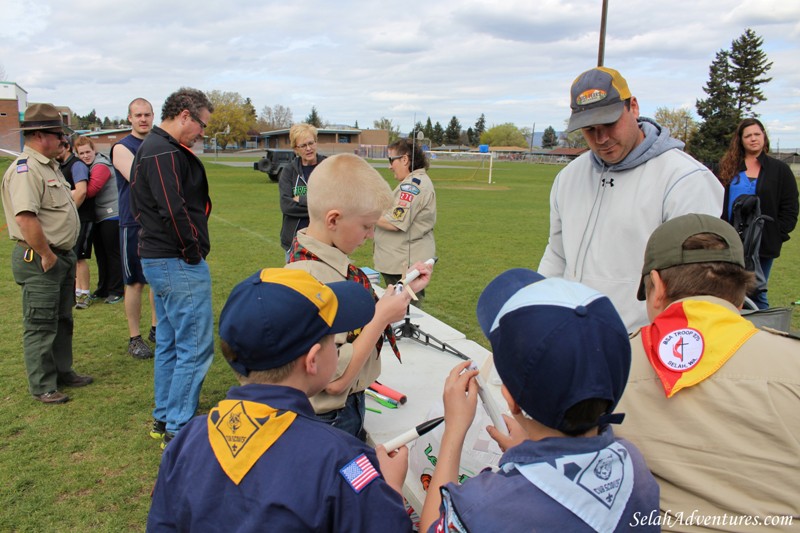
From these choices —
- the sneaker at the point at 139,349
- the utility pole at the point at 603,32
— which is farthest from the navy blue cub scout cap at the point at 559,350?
the utility pole at the point at 603,32

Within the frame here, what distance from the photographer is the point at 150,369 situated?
503 centimetres

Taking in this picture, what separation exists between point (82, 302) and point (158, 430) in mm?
3909

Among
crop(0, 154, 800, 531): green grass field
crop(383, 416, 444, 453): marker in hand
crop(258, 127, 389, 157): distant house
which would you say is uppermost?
crop(258, 127, 389, 157): distant house

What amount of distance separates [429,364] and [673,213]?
2.17 meters

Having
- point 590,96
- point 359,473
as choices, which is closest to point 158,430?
point 359,473

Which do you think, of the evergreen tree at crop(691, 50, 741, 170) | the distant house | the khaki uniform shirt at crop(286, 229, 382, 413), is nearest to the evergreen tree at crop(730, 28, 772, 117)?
the evergreen tree at crop(691, 50, 741, 170)

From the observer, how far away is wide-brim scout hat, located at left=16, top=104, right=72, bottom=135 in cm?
407

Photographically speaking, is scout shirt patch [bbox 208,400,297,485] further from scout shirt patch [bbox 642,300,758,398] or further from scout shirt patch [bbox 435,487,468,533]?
scout shirt patch [bbox 642,300,758,398]

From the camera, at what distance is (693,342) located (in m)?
1.40

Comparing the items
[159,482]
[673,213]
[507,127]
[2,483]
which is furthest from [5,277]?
[507,127]

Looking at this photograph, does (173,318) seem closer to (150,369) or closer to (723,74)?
(150,369)

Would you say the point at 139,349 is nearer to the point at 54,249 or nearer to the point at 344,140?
the point at 54,249

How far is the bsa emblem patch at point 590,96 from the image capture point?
233 centimetres

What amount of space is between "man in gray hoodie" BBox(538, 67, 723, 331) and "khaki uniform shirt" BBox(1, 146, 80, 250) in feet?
12.5
